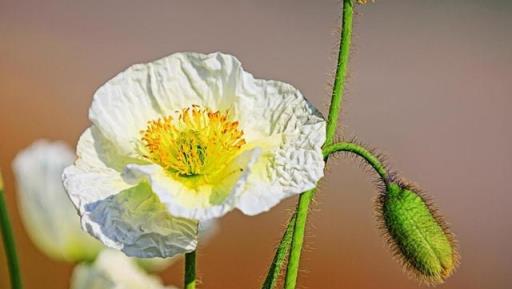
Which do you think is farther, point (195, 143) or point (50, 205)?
point (50, 205)

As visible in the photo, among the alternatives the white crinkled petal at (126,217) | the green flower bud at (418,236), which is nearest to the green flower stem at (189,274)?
the white crinkled petal at (126,217)

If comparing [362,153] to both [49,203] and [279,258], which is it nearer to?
[279,258]

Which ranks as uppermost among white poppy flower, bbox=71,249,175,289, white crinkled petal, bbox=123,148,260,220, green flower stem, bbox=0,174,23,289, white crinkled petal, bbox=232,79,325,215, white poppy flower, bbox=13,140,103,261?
white crinkled petal, bbox=232,79,325,215

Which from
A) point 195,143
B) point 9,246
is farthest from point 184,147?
point 9,246

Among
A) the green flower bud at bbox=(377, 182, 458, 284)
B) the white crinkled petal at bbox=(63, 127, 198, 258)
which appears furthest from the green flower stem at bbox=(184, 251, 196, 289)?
the green flower bud at bbox=(377, 182, 458, 284)

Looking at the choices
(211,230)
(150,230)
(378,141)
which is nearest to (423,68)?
(378,141)

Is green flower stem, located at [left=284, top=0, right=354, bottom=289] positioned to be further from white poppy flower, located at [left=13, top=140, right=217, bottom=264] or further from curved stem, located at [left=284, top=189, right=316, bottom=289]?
white poppy flower, located at [left=13, top=140, right=217, bottom=264]

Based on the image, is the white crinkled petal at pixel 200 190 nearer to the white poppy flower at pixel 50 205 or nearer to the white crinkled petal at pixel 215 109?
the white crinkled petal at pixel 215 109
